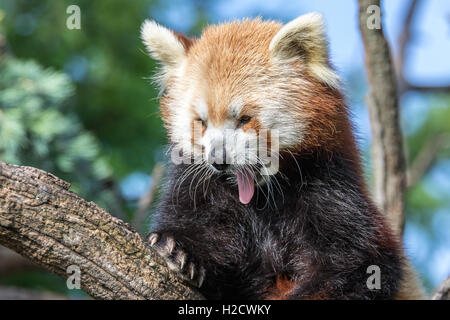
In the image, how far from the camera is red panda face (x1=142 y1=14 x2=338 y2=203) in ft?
12.1

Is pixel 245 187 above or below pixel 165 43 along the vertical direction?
below

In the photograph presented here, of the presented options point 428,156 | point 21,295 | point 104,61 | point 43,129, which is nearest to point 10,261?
point 21,295

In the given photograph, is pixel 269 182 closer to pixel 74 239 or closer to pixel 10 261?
pixel 74 239

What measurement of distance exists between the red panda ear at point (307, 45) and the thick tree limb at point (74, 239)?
1559 mm

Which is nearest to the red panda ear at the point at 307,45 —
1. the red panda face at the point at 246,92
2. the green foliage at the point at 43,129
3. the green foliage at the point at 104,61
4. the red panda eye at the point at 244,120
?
the red panda face at the point at 246,92

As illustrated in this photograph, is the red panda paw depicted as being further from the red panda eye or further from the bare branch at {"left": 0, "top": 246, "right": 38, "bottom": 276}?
the bare branch at {"left": 0, "top": 246, "right": 38, "bottom": 276}

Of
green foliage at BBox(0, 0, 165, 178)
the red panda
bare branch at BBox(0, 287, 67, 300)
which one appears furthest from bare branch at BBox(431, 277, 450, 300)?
green foliage at BBox(0, 0, 165, 178)

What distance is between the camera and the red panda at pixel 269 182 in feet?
12.1

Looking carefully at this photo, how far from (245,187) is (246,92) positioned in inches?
24.1

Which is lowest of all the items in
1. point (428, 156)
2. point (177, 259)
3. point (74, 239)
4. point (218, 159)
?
point (177, 259)

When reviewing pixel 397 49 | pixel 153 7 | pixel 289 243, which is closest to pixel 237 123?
pixel 289 243

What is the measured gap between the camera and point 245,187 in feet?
12.6

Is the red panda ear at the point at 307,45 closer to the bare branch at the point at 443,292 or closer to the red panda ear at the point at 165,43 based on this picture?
the red panda ear at the point at 165,43
